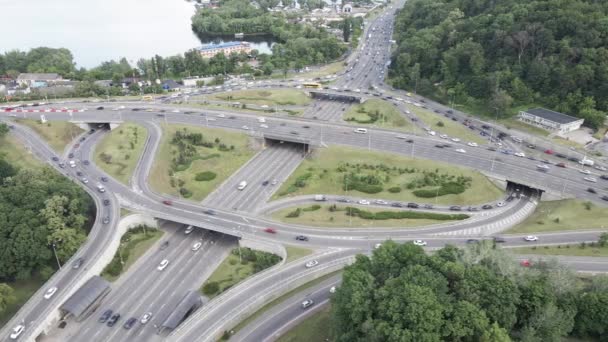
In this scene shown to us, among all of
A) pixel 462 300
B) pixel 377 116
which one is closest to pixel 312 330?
pixel 462 300

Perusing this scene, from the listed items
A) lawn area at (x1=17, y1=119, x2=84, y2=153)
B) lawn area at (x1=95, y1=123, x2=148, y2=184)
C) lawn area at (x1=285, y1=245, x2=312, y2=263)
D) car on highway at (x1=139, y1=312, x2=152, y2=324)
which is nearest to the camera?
car on highway at (x1=139, y1=312, x2=152, y2=324)

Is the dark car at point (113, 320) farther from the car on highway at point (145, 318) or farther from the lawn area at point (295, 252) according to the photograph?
the lawn area at point (295, 252)

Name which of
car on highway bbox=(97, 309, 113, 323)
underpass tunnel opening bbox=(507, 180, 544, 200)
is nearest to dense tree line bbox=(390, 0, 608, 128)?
underpass tunnel opening bbox=(507, 180, 544, 200)

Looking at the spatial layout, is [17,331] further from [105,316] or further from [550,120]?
Result: [550,120]

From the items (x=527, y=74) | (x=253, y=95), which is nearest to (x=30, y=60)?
(x=253, y=95)

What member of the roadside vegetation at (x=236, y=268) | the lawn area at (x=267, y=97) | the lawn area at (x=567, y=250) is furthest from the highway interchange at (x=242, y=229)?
the lawn area at (x=267, y=97)

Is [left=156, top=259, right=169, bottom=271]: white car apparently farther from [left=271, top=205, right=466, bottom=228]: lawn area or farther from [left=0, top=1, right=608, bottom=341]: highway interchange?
[left=271, top=205, right=466, bottom=228]: lawn area
